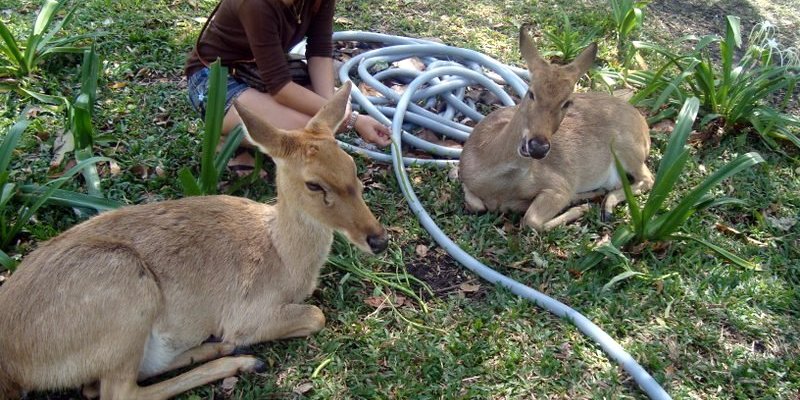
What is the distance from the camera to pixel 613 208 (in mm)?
4879

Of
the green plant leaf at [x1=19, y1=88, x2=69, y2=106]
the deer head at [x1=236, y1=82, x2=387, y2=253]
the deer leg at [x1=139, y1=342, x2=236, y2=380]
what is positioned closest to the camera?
the deer head at [x1=236, y1=82, x2=387, y2=253]

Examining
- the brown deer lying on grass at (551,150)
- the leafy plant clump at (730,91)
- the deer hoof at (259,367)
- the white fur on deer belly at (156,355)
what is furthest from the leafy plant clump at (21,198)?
the leafy plant clump at (730,91)

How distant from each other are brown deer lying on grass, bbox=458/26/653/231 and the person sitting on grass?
0.76m

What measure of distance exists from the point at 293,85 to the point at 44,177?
1.84 m

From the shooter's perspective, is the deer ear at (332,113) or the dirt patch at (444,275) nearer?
the deer ear at (332,113)

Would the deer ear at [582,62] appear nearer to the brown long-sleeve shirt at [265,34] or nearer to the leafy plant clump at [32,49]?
the brown long-sleeve shirt at [265,34]

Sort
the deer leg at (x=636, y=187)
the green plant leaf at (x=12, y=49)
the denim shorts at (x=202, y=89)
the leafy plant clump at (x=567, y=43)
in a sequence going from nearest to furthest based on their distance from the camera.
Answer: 1. the denim shorts at (x=202, y=89)
2. the deer leg at (x=636, y=187)
3. the green plant leaf at (x=12, y=49)
4. the leafy plant clump at (x=567, y=43)

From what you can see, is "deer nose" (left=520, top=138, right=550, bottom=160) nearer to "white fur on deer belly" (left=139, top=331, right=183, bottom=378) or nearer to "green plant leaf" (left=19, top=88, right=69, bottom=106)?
"white fur on deer belly" (left=139, top=331, right=183, bottom=378)

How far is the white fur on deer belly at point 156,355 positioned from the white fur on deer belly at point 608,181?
3.30 meters

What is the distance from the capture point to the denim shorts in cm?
477

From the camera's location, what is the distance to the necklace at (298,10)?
450cm

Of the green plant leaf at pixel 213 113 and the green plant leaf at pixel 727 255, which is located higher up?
the green plant leaf at pixel 213 113

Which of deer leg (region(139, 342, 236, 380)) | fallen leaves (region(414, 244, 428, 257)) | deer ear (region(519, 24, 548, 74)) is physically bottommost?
fallen leaves (region(414, 244, 428, 257))

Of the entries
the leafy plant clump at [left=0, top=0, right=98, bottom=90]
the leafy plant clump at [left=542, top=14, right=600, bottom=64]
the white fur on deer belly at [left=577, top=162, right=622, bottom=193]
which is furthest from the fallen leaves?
the leafy plant clump at [left=0, top=0, right=98, bottom=90]
